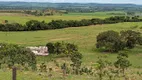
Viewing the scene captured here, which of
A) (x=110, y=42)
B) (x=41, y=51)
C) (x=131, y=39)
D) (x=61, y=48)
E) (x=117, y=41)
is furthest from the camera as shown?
(x=131, y=39)

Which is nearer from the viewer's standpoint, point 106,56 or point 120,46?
point 106,56

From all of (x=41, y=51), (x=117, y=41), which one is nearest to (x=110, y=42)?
(x=117, y=41)

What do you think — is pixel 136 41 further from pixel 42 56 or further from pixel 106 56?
pixel 42 56

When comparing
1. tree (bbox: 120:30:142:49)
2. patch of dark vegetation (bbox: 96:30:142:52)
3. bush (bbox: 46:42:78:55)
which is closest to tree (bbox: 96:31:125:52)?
patch of dark vegetation (bbox: 96:30:142:52)

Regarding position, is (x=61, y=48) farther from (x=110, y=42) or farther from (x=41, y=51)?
(x=110, y=42)

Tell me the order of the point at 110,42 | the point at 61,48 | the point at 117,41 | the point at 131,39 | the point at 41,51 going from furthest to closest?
the point at 131,39 < the point at 110,42 < the point at 117,41 < the point at 41,51 < the point at 61,48

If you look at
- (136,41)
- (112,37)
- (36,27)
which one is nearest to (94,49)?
(112,37)

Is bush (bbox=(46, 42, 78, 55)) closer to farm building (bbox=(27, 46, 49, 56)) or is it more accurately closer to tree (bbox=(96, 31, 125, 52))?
farm building (bbox=(27, 46, 49, 56))

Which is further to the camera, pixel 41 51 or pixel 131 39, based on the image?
pixel 131 39

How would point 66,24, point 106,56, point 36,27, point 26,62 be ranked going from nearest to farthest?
1. point 26,62
2. point 106,56
3. point 36,27
4. point 66,24
